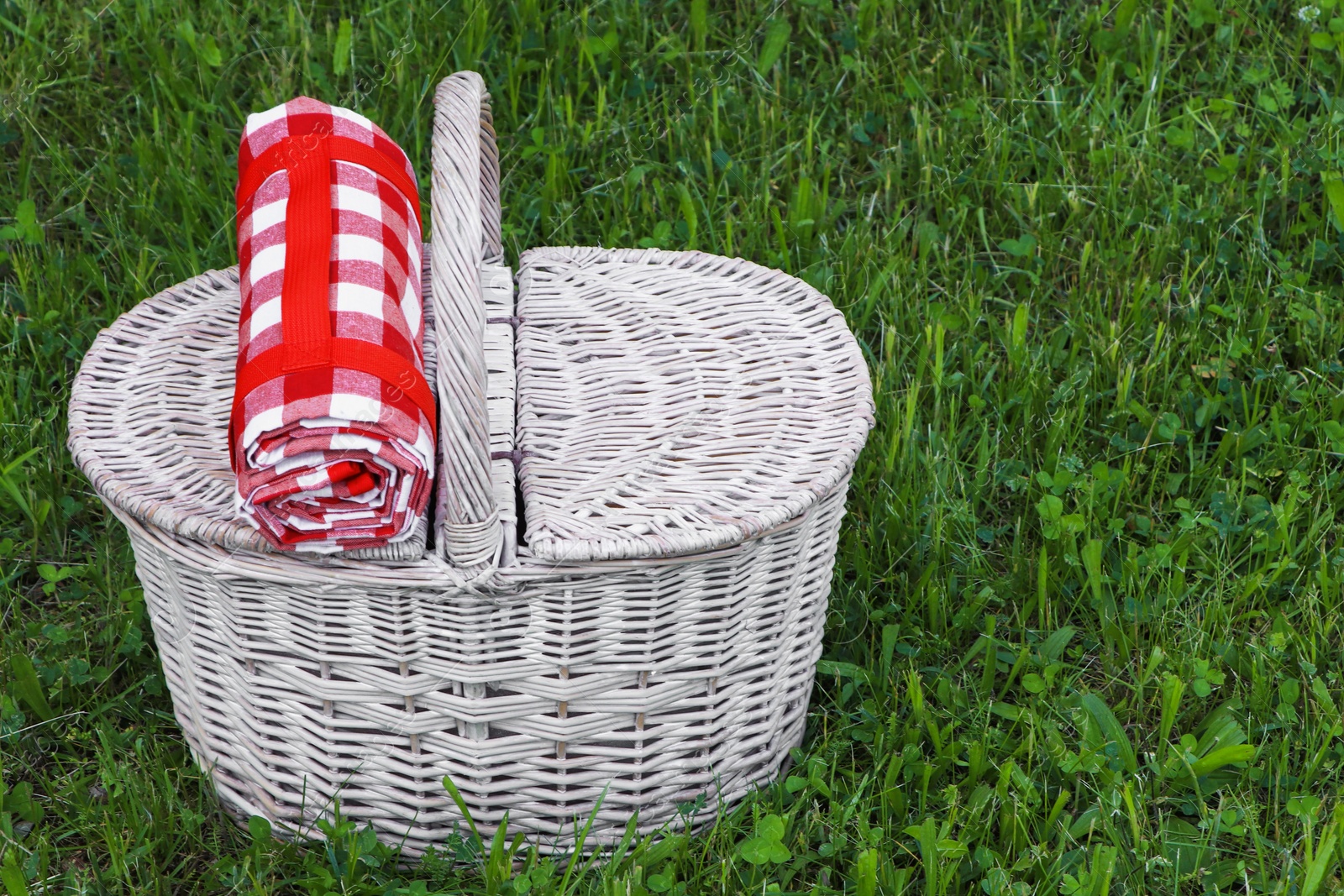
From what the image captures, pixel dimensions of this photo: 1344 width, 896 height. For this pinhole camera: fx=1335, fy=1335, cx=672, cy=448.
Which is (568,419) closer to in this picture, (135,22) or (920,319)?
(920,319)

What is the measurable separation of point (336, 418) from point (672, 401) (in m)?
0.53

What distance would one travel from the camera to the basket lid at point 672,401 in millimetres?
1531

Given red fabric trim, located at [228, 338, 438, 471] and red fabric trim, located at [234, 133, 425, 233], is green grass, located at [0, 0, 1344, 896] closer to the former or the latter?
red fabric trim, located at [228, 338, 438, 471]

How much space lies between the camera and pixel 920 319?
8.34 feet

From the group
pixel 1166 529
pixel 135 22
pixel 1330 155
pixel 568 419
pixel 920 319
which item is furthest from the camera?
pixel 135 22

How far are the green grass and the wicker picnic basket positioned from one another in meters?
0.10

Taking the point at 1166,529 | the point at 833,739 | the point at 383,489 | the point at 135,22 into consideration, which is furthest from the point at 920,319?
the point at 135,22

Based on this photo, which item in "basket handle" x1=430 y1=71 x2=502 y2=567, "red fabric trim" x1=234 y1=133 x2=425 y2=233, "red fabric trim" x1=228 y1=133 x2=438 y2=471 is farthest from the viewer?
"red fabric trim" x1=234 y1=133 x2=425 y2=233

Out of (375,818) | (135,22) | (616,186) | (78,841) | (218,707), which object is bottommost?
(78,841)

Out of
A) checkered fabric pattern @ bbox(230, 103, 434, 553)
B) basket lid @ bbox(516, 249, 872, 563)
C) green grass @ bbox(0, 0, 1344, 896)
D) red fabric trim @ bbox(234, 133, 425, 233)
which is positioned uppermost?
red fabric trim @ bbox(234, 133, 425, 233)

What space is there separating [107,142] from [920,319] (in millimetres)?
1756

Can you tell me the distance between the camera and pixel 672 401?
5.89 feet

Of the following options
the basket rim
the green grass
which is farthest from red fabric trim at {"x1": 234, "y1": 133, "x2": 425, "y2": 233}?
the green grass

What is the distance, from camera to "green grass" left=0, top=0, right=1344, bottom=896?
5.69ft
